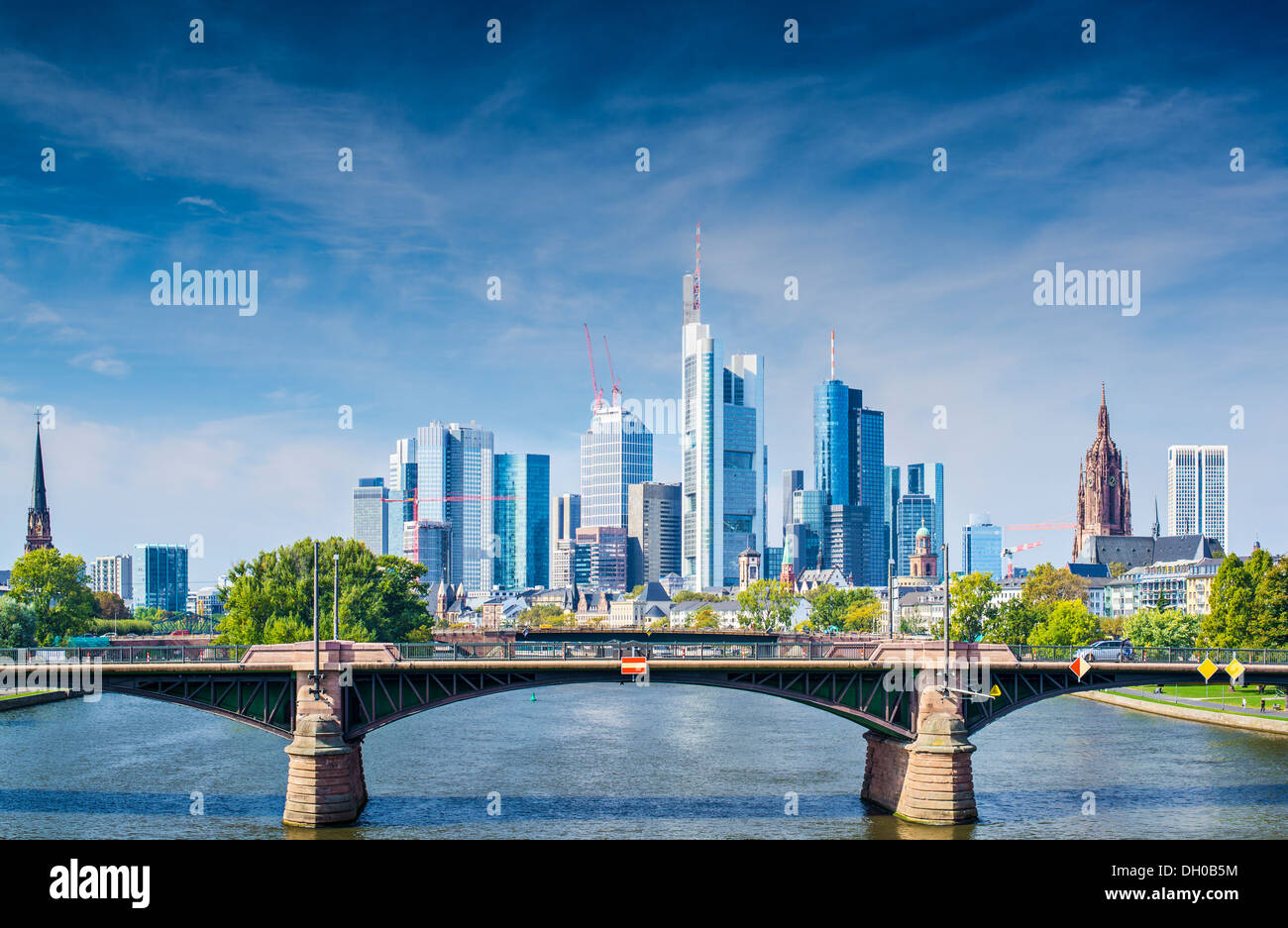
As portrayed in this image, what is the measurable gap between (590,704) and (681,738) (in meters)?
34.6

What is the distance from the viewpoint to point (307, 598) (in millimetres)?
121062

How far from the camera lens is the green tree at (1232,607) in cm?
11881

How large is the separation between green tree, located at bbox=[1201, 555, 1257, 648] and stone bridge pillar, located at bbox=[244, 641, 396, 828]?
289 ft

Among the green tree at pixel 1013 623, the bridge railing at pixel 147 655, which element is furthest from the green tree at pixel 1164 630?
the bridge railing at pixel 147 655

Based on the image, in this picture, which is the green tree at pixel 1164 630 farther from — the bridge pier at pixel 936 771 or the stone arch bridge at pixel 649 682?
the bridge pier at pixel 936 771

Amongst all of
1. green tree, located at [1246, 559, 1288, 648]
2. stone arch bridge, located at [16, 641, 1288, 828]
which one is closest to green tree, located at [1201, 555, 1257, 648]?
green tree, located at [1246, 559, 1288, 648]

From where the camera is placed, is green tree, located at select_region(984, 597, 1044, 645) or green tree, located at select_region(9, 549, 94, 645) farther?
green tree, located at select_region(984, 597, 1044, 645)

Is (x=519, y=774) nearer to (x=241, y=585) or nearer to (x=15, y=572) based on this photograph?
(x=241, y=585)

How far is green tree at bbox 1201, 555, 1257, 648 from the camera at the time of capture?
118812 mm

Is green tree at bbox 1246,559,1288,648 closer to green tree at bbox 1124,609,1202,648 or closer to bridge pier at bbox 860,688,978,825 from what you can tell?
green tree at bbox 1124,609,1202,648

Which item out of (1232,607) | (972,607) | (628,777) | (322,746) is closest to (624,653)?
(628,777)

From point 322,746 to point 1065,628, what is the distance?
358 feet
